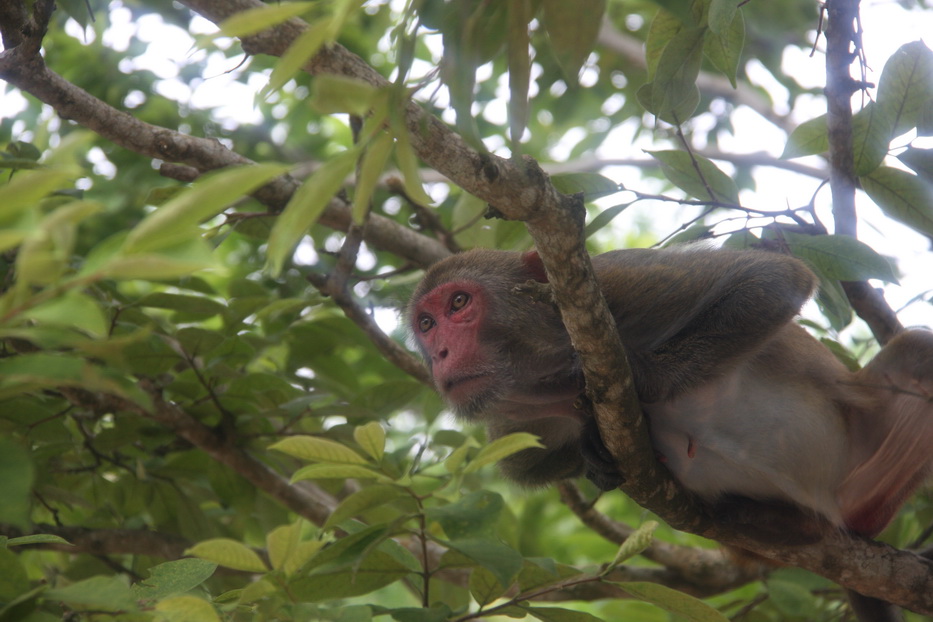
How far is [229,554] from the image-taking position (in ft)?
7.53

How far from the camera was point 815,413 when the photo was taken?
12.7ft

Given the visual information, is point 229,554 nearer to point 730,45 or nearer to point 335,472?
point 335,472

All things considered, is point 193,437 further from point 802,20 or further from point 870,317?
point 802,20

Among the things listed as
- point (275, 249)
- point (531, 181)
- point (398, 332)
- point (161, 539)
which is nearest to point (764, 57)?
point (398, 332)

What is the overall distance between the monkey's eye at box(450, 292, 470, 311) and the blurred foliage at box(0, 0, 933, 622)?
2.05 feet

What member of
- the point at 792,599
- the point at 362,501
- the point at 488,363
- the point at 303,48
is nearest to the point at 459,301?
the point at 488,363

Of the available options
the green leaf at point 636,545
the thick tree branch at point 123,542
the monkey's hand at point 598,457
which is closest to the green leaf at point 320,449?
the green leaf at point 636,545

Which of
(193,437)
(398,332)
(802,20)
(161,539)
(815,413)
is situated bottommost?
(161,539)

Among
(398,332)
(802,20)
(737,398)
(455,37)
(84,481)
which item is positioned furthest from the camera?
(802,20)

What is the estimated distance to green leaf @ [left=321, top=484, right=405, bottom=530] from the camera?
2.27 meters

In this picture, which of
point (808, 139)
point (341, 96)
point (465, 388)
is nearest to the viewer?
point (341, 96)

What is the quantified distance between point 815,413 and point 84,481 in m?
4.01

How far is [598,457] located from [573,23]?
2.14 meters

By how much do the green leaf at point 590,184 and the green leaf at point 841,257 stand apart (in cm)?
89
